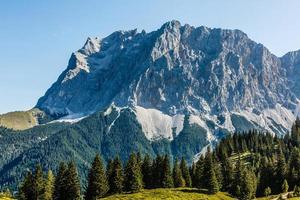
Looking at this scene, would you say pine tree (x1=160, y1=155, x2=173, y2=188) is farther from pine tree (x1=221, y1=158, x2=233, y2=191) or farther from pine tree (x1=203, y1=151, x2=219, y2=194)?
pine tree (x1=221, y1=158, x2=233, y2=191)

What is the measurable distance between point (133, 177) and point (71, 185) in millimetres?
17714

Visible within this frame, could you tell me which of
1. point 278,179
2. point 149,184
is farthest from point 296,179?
point 149,184

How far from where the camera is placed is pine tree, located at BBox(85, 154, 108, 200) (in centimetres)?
12938

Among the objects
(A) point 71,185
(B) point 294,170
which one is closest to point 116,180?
(A) point 71,185

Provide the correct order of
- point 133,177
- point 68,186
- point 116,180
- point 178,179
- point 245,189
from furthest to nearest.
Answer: point 178,179, point 245,189, point 116,180, point 133,177, point 68,186

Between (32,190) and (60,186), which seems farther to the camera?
(32,190)

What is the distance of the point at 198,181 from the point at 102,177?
128ft

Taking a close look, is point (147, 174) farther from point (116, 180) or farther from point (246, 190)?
point (246, 190)

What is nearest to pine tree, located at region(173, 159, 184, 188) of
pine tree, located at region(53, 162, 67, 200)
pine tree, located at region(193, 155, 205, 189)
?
→ pine tree, located at region(193, 155, 205, 189)

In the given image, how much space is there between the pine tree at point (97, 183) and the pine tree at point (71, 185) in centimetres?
385

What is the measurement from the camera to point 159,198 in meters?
108

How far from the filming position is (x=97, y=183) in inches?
5084

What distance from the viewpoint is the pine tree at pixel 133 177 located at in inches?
5172

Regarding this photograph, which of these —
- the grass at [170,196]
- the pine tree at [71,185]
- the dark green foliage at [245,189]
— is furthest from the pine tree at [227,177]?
the pine tree at [71,185]
